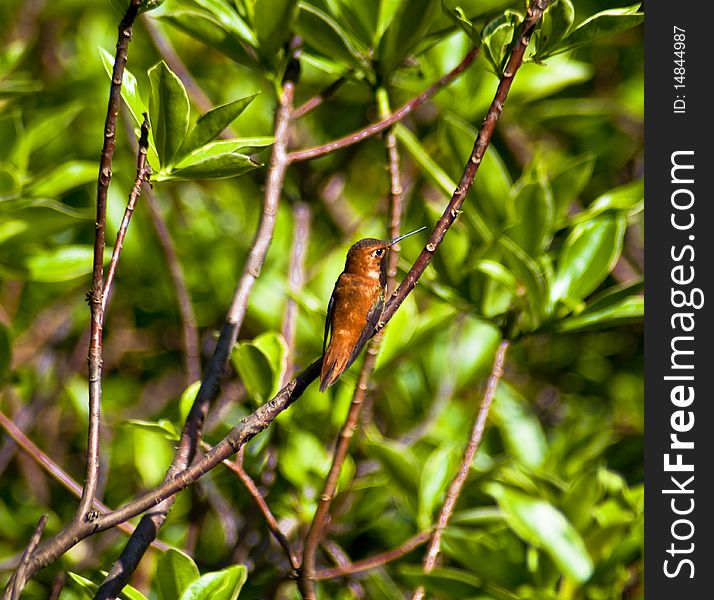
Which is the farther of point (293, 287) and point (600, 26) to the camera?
point (293, 287)

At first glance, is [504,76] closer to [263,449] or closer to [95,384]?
[95,384]

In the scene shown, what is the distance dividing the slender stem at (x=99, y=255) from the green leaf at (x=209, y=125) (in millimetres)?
202

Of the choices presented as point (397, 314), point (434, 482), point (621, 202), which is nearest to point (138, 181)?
point (397, 314)

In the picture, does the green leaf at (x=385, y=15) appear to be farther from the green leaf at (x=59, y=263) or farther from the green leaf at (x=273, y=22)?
the green leaf at (x=59, y=263)

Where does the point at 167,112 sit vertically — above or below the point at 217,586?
above

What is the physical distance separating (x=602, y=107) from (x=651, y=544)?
1.32m

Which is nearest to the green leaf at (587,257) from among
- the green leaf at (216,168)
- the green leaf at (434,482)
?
the green leaf at (434,482)

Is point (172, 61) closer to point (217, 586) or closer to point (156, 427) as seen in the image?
point (156, 427)

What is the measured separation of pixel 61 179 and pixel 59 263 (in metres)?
0.18

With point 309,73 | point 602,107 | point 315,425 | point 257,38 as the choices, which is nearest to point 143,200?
point 309,73

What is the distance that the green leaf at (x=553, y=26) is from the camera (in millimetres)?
1357

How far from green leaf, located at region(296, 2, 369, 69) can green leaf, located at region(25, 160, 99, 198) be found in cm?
65

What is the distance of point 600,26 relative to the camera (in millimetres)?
1420

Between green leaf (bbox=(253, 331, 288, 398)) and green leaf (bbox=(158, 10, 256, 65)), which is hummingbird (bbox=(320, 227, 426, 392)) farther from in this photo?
green leaf (bbox=(158, 10, 256, 65))
